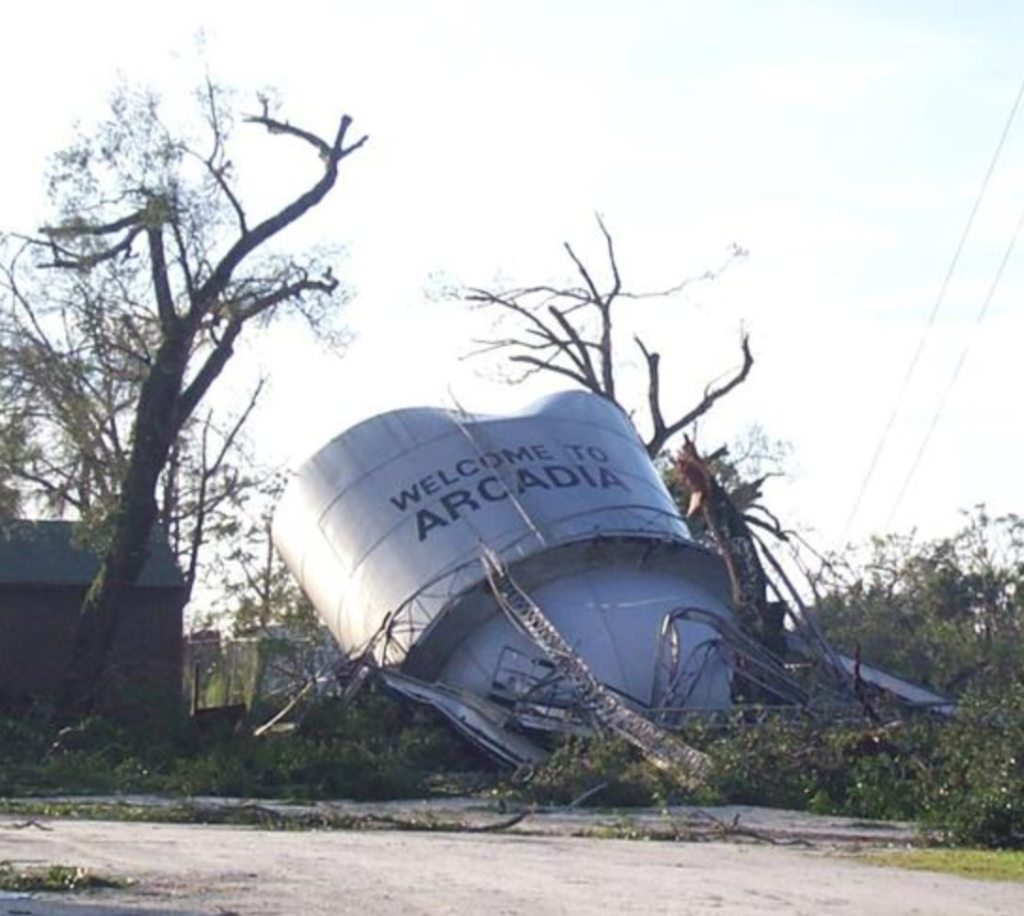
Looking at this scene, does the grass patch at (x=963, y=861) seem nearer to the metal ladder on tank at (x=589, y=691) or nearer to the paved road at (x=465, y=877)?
the paved road at (x=465, y=877)

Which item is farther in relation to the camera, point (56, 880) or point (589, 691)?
point (589, 691)

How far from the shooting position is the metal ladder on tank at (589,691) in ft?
78.0

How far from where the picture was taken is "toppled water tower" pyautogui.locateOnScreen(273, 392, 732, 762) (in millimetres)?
27703

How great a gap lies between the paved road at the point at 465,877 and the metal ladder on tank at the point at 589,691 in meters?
6.23

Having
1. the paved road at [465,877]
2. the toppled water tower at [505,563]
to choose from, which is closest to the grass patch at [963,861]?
the paved road at [465,877]

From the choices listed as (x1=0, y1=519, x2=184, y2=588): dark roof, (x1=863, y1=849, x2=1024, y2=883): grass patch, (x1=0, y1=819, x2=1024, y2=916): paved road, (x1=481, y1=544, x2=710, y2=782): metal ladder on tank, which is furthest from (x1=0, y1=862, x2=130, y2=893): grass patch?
(x1=0, y1=519, x2=184, y2=588): dark roof

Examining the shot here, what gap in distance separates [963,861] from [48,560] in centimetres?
2667

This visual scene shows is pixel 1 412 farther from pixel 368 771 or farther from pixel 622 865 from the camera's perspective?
pixel 622 865

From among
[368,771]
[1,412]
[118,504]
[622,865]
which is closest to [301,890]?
[622,865]

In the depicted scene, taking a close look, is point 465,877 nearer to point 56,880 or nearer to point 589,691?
point 56,880

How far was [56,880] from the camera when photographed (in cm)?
1212

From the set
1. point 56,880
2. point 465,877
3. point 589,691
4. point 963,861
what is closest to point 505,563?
point 589,691

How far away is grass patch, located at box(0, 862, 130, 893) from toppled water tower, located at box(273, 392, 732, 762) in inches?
559

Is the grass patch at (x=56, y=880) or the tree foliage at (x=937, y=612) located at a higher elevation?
the tree foliage at (x=937, y=612)
